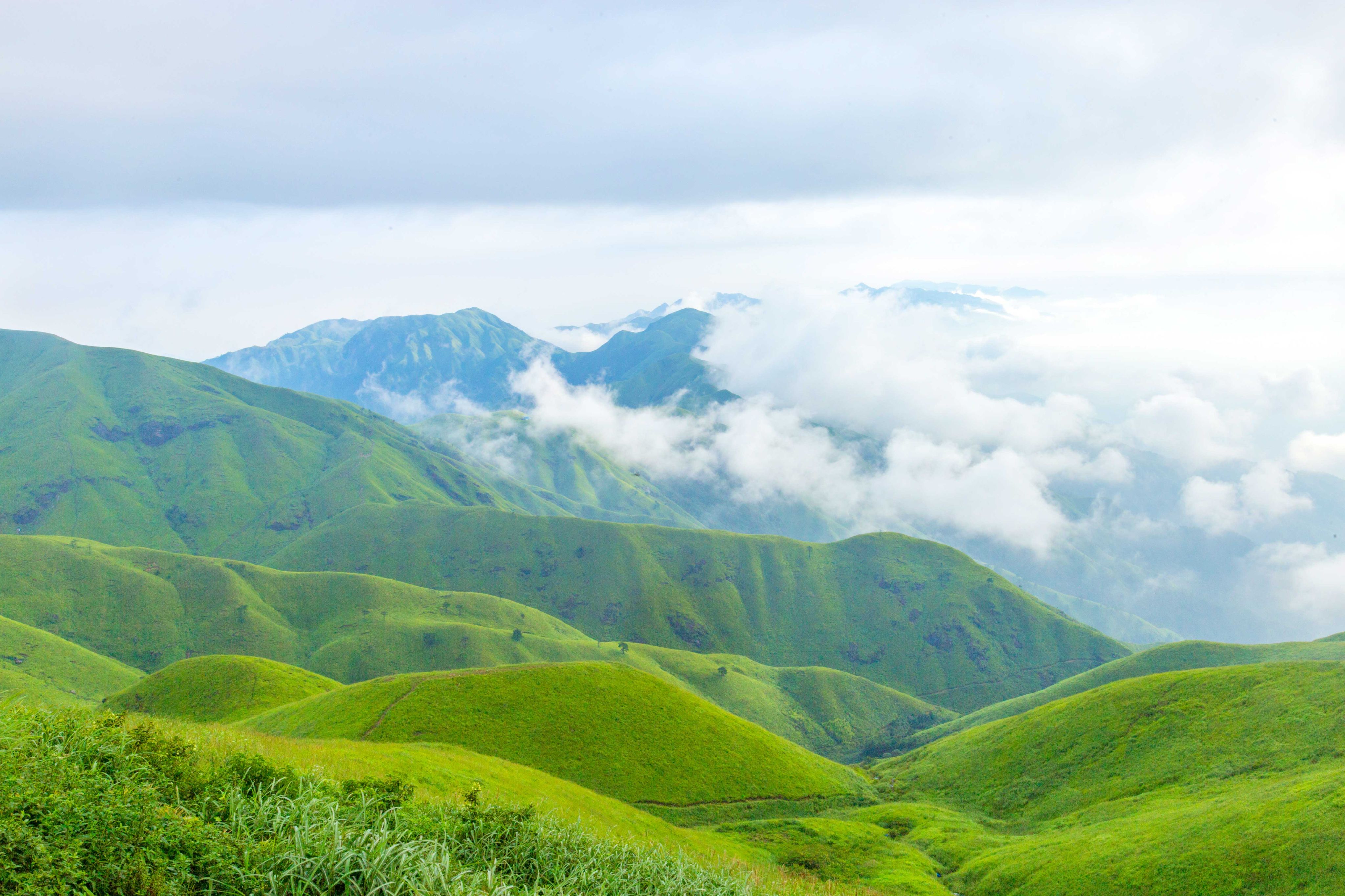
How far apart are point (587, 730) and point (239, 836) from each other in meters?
117

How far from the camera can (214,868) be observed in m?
14.0

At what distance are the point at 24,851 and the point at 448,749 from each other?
3077 inches

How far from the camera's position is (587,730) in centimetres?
12456

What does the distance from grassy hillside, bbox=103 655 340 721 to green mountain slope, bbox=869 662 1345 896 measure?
138 meters

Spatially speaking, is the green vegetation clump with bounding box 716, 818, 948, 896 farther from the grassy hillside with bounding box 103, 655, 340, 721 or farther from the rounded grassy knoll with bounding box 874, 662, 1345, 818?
the grassy hillside with bounding box 103, 655, 340, 721

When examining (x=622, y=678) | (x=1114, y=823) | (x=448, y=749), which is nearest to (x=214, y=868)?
(x=448, y=749)

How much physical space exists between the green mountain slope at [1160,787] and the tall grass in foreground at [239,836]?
233 feet

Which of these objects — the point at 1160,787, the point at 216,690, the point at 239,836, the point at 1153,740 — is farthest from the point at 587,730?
the point at 239,836

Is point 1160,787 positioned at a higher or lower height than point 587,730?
higher

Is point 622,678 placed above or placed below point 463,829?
below

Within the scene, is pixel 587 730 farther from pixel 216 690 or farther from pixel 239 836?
pixel 239 836

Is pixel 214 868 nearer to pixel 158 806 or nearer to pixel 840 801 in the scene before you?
pixel 158 806

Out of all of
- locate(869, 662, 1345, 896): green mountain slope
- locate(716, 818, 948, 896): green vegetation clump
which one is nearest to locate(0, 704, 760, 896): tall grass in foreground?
locate(716, 818, 948, 896): green vegetation clump

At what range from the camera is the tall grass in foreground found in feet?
43.0
